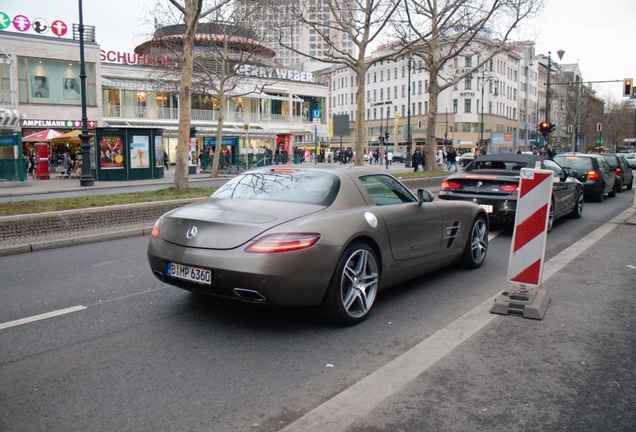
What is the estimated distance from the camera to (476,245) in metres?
7.29

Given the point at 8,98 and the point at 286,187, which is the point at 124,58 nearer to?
the point at 8,98

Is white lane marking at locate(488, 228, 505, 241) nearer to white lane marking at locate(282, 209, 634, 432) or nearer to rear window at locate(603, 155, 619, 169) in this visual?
white lane marking at locate(282, 209, 634, 432)

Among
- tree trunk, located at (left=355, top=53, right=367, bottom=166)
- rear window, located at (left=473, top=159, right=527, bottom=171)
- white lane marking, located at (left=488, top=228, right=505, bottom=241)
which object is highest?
tree trunk, located at (left=355, top=53, right=367, bottom=166)

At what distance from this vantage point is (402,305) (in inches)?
222

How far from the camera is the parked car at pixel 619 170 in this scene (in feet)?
65.9

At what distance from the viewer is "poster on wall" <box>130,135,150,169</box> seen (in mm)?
29609

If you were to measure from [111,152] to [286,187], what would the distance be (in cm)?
2590

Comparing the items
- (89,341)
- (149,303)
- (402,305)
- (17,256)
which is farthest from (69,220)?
(402,305)

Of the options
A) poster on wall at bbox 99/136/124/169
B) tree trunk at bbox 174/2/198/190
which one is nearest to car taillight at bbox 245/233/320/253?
tree trunk at bbox 174/2/198/190

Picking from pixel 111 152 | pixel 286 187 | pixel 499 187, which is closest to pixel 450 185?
pixel 499 187

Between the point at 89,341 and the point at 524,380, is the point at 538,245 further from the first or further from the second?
the point at 89,341

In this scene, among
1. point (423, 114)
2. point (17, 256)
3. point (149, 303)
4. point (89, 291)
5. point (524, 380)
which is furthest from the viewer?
point (423, 114)

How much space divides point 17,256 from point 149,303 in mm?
4044

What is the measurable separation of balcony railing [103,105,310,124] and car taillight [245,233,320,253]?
4563cm
